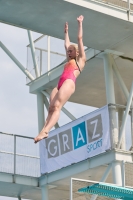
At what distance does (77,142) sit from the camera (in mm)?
26359

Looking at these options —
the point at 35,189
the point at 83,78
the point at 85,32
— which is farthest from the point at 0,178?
the point at 85,32

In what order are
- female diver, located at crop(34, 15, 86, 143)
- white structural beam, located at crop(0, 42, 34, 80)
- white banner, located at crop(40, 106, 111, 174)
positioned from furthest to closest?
white structural beam, located at crop(0, 42, 34, 80)
white banner, located at crop(40, 106, 111, 174)
female diver, located at crop(34, 15, 86, 143)

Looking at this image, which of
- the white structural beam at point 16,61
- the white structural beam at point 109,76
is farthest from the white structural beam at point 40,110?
the white structural beam at point 109,76

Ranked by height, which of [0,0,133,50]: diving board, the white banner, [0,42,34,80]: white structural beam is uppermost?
[0,42,34,80]: white structural beam

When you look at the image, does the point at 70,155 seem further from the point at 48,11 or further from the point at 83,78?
the point at 48,11

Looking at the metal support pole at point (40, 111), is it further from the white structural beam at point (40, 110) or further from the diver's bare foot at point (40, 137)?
the diver's bare foot at point (40, 137)

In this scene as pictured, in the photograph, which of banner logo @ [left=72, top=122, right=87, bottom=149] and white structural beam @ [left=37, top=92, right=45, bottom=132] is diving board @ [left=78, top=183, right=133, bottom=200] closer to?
banner logo @ [left=72, top=122, right=87, bottom=149]

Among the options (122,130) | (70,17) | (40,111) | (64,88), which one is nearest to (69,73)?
(64,88)

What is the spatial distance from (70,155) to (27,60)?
5.39m

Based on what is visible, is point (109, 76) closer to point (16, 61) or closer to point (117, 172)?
point (117, 172)

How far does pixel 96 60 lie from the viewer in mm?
27016

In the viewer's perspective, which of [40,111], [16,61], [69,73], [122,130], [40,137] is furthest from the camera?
[40,111]

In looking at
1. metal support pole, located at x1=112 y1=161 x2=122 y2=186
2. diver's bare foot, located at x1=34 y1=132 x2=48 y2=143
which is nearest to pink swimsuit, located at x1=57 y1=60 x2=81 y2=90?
diver's bare foot, located at x1=34 y1=132 x2=48 y2=143

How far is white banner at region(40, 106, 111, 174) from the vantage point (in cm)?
2525
